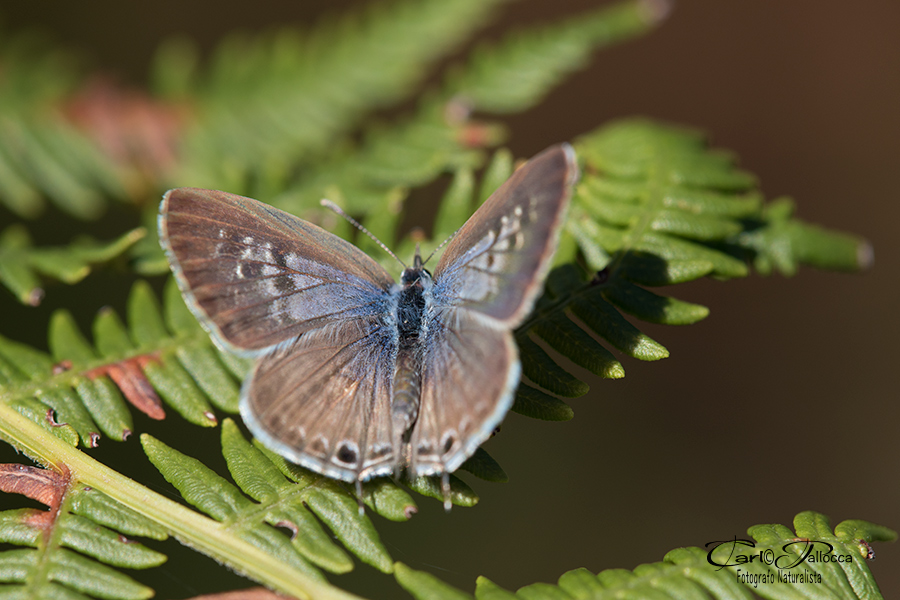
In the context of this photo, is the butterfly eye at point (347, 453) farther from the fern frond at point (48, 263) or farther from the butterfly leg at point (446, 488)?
the fern frond at point (48, 263)

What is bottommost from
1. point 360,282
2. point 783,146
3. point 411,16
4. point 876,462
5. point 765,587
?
point 765,587

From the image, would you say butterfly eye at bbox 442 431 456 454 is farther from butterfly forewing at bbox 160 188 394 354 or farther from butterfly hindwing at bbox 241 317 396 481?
butterfly forewing at bbox 160 188 394 354

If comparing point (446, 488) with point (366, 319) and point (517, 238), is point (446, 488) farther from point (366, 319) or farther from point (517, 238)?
point (366, 319)

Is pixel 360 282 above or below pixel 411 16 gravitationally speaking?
below

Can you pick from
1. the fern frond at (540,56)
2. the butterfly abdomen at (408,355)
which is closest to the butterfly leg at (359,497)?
the butterfly abdomen at (408,355)

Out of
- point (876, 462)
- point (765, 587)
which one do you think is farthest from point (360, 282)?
point (876, 462)

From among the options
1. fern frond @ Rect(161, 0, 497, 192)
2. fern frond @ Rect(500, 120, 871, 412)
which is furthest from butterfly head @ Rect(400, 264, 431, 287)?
fern frond @ Rect(161, 0, 497, 192)

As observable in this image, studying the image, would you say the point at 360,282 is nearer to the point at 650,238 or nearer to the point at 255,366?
the point at 255,366

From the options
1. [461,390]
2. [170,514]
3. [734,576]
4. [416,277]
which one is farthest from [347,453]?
[734,576]
